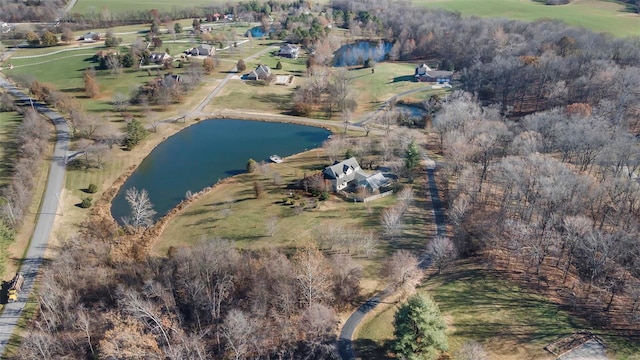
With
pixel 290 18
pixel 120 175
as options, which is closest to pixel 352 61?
pixel 290 18

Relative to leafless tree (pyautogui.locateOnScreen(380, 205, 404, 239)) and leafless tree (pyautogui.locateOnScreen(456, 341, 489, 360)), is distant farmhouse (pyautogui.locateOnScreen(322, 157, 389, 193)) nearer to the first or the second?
leafless tree (pyautogui.locateOnScreen(380, 205, 404, 239))

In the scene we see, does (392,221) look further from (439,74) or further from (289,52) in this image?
(289,52)

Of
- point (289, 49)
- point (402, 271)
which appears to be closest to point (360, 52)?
point (289, 49)

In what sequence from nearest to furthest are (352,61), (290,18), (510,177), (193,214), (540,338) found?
(540,338) < (510,177) < (193,214) < (352,61) < (290,18)

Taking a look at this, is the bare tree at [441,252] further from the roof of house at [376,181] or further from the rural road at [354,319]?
the roof of house at [376,181]

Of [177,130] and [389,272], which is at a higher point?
[177,130]

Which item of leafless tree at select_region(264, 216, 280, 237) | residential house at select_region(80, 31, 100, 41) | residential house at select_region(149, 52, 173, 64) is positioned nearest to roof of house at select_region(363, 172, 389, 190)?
leafless tree at select_region(264, 216, 280, 237)

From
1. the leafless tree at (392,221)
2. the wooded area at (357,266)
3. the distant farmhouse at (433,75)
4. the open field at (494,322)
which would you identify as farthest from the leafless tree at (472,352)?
the distant farmhouse at (433,75)

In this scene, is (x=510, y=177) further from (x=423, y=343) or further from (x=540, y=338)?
(x=423, y=343)
